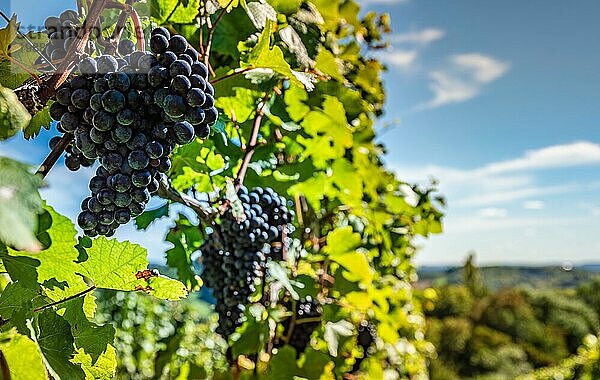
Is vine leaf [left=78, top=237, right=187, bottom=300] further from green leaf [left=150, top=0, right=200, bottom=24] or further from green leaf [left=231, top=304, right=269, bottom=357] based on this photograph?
green leaf [left=231, top=304, right=269, bottom=357]

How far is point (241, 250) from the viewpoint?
0.94 m

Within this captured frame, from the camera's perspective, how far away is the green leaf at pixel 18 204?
11.5 inches

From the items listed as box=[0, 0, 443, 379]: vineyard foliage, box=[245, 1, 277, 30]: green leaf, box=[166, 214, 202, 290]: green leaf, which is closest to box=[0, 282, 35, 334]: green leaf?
box=[0, 0, 443, 379]: vineyard foliage

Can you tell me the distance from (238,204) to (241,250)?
0.16m

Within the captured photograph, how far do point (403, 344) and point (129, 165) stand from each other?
3.00m

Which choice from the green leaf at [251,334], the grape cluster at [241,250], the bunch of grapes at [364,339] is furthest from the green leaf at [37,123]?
the bunch of grapes at [364,339]

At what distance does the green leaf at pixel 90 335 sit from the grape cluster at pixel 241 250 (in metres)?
0.37

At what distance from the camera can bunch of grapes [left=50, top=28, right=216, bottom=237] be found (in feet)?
1.61

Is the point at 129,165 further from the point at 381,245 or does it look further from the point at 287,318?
the point at 381,245

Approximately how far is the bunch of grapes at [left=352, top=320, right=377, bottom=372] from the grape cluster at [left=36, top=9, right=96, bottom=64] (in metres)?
1.41

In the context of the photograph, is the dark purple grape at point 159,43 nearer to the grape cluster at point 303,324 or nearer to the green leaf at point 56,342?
the green leaf at point 56,342

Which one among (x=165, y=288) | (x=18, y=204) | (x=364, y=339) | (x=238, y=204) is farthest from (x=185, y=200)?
(x=364, y=339)

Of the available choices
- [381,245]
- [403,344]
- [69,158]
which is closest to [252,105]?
[69,158]

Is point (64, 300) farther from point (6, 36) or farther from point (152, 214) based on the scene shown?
point (152, 214)
